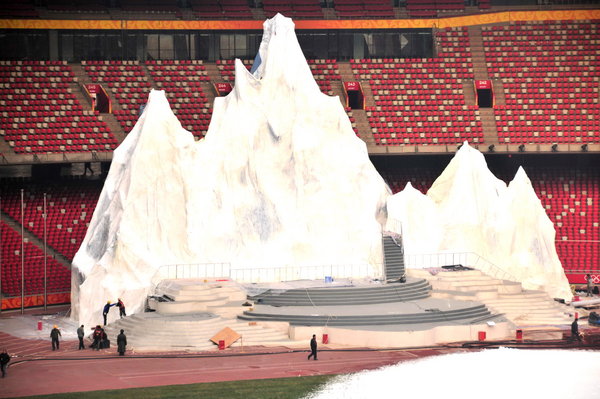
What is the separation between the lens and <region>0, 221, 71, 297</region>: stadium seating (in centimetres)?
7431

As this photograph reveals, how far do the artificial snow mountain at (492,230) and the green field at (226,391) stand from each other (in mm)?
23983

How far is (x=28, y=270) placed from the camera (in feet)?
246

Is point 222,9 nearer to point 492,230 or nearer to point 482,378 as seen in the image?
point 492,230

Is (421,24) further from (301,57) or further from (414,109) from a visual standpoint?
(301,57)

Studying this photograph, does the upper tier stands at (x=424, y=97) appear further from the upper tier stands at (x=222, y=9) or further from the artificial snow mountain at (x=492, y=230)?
the artificial snow mountain at (x=492, y=230)

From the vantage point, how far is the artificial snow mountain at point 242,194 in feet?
218

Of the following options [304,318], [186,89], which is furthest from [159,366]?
[186,89]

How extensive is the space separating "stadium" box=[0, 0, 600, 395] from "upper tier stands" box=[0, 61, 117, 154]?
11 centimetres

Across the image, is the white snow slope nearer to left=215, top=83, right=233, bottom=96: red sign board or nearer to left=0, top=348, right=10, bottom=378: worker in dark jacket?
left=0, top=348, right=10, bottom=378: worker in dark jacket

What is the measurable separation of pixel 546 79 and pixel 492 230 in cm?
2288

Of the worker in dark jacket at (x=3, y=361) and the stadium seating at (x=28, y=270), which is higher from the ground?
the stadium seating at (x=28, y=270)

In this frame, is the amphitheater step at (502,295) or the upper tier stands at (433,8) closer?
the amphitheater step at (502,295)

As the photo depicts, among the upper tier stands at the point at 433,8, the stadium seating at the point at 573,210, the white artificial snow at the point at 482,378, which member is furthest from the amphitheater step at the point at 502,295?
the upper tier stands at the point at 433,8

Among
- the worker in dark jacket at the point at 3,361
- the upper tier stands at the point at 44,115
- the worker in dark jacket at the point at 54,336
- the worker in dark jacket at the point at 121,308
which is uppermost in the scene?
the upper tier stands at the point at 44,115
